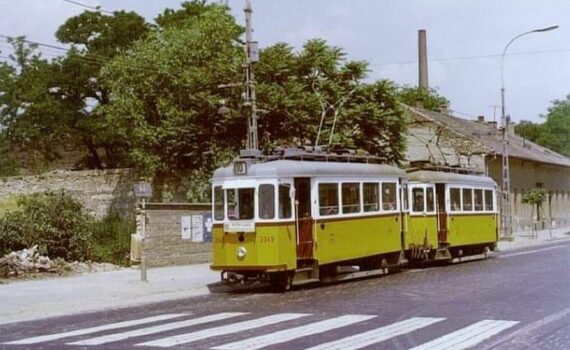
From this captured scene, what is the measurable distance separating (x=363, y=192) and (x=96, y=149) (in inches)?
1234

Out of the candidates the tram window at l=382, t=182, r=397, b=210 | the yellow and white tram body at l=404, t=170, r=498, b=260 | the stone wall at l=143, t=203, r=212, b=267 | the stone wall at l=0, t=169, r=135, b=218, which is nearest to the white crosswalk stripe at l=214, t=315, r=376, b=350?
the tram window at l=382, t=182, r=397, b=210

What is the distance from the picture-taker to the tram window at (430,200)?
91.1 ft

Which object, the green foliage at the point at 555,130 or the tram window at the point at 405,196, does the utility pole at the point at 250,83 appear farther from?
the green foliage at the point at 555,130

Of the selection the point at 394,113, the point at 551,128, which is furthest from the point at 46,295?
the point at 551,128

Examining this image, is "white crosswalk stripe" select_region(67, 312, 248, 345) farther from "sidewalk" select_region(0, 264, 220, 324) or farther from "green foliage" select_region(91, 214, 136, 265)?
"green foliage" select_region(91, 214, 136, 265)

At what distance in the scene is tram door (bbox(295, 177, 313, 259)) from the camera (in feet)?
68.3

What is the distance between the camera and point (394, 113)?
123 feet

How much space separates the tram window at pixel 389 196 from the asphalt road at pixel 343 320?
349 centimetres

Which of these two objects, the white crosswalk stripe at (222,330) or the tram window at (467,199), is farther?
the tram window at (467,199)

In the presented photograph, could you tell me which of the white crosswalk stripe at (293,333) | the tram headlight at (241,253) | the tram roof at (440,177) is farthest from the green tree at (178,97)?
the white crosswalk stripe at (293,333)

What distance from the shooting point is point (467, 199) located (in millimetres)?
30312

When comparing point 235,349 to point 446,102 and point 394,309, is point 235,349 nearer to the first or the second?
point 394,309

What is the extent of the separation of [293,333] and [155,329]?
2.29 m

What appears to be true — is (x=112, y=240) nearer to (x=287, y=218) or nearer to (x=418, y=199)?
(x=418, y=199)
